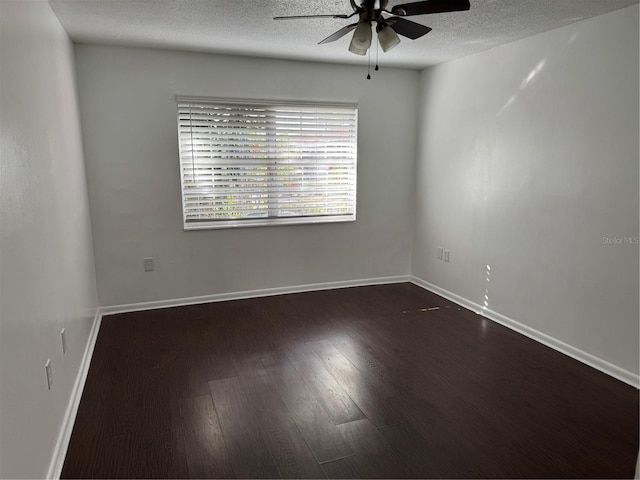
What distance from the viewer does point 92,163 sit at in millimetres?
3688

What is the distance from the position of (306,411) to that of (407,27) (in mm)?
2234

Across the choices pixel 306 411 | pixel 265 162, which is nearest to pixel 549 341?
pixel 306 411

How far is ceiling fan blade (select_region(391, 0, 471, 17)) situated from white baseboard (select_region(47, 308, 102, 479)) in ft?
8.68

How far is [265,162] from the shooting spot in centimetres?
424

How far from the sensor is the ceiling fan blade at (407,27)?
7.89 ft

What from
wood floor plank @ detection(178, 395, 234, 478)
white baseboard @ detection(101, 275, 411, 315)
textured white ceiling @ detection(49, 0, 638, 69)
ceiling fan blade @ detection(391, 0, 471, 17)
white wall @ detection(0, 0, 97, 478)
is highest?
textured white ceiling @ detection(49, 0, 638, 69)

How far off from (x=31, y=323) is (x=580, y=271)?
320 centimetres

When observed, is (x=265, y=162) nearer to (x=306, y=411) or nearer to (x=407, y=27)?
(x=407, y=27)

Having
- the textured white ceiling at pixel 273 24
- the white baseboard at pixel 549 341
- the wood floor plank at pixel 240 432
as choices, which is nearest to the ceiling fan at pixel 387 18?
the textured white ceiling at pixel 273 24

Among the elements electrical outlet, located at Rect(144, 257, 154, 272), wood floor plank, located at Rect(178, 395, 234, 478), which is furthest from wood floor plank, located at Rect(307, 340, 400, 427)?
electrical outlet, located at Rect(144, 257, 154, 272)

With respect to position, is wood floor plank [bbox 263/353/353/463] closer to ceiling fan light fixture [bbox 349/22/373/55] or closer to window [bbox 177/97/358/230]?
window [bbox 177/97/358/230]

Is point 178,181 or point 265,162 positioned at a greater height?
point 265,162

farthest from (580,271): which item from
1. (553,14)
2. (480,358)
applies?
(553,14)

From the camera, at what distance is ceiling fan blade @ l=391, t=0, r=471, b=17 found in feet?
6.93
